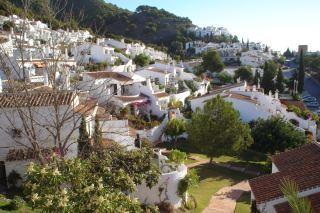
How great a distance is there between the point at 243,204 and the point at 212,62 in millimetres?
58209

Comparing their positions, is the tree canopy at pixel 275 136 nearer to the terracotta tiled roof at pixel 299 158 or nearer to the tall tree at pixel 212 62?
the terracotta tiled roof at pixel 299 158

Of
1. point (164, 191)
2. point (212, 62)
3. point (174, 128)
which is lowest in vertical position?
point (174, 128)

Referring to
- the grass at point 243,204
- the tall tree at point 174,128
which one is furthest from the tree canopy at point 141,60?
the grass at point 243,204

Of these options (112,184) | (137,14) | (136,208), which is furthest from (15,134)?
(137,14)

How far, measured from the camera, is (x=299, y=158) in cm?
2078

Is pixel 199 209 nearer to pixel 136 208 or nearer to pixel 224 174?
pixel 224 174

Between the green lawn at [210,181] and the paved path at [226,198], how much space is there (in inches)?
13.9

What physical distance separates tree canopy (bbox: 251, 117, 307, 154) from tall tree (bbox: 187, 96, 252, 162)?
4.04m

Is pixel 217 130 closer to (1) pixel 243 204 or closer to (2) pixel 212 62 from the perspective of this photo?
(1) pixel 243 204

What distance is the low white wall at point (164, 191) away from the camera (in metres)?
20.5

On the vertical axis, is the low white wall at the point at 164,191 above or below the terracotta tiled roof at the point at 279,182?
below

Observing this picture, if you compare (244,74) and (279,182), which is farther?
(244,74)

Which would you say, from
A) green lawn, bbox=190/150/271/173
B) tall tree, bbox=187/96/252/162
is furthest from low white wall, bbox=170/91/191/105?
tall tree, bbox=187/96/252/162

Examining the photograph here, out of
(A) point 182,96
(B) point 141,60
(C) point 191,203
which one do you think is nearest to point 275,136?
(C) point 191,203
